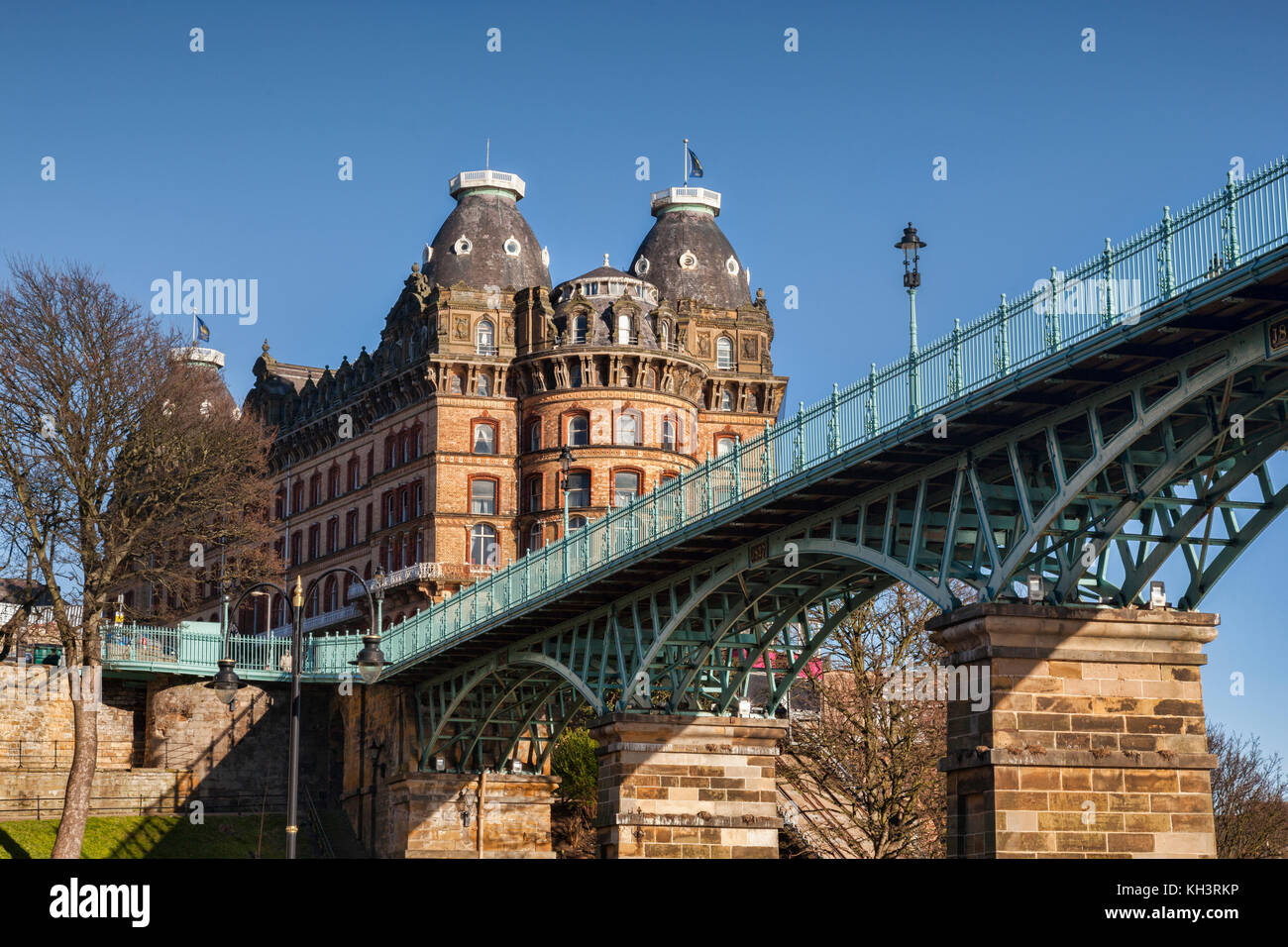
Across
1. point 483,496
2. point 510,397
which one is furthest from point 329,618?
point 510,397

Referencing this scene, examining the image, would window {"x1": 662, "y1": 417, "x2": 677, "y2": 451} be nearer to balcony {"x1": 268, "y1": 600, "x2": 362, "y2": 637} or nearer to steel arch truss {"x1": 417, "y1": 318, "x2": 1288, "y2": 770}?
balcony {"x1": 268, "y1": 600, "x2": 362, "y2": 637}

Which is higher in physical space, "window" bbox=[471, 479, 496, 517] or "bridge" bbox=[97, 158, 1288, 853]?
"window" bbox=[471, 479, 496, 517]

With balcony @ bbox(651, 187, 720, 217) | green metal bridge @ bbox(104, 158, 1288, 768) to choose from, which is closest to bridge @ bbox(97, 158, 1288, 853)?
green metal bridge @ bbox(104, 158, 1288, 768)

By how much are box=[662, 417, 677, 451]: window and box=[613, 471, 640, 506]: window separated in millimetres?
2463

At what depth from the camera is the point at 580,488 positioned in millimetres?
81125

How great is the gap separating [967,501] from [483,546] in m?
52.8

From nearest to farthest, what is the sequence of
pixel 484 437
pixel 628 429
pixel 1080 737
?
pixel 1080 737 < pixel 628 429 < pixel 484 437

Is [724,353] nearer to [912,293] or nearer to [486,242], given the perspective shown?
[486,242]

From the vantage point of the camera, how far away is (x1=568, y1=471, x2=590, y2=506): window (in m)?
80.8

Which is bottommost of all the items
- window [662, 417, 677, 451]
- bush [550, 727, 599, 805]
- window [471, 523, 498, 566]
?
bush [550, 727, 599, 805]

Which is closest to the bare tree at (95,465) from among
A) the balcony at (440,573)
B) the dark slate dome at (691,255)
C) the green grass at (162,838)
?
the green grass at (162,838)

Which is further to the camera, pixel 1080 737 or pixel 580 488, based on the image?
pixel 580 488

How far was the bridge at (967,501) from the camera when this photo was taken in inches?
1010
